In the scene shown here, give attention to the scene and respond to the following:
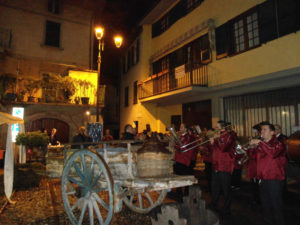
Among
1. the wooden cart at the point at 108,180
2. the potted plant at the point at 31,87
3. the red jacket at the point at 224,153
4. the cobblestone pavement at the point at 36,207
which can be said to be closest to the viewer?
the wooden cart at the point at 108,180

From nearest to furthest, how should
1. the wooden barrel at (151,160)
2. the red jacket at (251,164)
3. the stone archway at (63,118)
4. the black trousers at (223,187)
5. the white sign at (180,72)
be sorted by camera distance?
the wooden barrel at (151,160), the black trousers at (223,187), the red jacket at (251,164), the white sign at (180,72), the stone archway at (63,118)

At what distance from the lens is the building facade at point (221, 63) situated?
820 centimetres

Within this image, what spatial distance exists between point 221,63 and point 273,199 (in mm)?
8024

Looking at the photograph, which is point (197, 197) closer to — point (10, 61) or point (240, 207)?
point (240, 207)

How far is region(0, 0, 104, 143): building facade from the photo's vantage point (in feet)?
42.1

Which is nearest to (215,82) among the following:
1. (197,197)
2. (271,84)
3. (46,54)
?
(271,84)

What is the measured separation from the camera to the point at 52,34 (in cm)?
1476

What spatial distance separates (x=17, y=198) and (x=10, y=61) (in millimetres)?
9900

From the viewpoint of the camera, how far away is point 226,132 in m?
5.11

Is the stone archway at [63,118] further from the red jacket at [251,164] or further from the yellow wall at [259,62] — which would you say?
the red jacket at [251,164]

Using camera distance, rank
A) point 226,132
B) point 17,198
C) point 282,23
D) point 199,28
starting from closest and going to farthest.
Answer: point 226,132, point 17,198, point 282,23, point 199,28

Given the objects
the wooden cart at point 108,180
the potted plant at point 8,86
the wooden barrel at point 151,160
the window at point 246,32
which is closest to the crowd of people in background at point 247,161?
the wooden barrel at point 151,160

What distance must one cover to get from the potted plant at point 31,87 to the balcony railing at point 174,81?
7.08m

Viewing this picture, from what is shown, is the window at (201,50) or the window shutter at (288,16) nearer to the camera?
the window shutter at (288,16)
